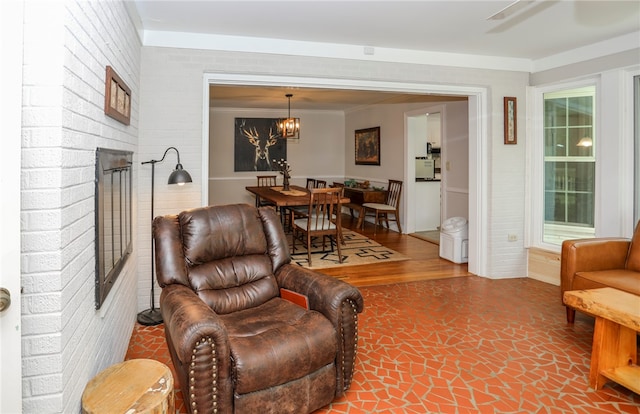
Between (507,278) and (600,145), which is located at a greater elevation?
(600,145)

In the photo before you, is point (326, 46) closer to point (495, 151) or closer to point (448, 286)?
point (495, 151)

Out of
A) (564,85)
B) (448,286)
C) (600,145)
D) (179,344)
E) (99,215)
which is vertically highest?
(564,85)

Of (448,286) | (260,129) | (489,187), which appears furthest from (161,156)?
(260,129)

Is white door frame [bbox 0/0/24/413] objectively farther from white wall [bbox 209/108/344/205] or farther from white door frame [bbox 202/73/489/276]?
white wall [bbox 209/108/344/205]

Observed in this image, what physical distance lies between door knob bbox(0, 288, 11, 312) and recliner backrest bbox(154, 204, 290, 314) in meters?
1.12

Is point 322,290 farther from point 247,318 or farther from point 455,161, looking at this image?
point 455,161

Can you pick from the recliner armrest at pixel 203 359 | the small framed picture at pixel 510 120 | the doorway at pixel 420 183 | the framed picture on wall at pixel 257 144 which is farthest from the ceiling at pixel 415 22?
the framed picture on wall at pixel 257 144

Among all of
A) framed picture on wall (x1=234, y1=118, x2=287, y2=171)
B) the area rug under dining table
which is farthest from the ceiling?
framed picture on wall (x1=234, y1=118, x2=287, y2=171)

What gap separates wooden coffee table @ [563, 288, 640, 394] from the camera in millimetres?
2254

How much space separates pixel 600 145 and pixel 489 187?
1.12m

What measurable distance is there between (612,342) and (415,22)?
2.73 meters

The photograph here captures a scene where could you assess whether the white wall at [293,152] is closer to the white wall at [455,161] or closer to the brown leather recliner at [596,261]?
the white wall at [455,161]

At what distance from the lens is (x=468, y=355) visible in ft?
9.02

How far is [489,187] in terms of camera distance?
4625mm
